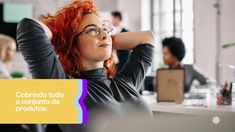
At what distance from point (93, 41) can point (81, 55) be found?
0.13ft

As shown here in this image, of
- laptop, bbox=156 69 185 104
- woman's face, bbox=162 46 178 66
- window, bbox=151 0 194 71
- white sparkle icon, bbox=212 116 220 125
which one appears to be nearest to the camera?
white sparkle icon, bbox=212 116 220 125

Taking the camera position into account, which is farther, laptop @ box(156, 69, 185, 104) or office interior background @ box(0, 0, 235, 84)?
laptop @ box(156, 69, 185, 104)

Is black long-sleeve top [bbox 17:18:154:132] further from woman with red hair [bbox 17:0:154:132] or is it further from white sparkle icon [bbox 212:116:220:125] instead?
white sparkle icon [bbox 212:116:220:125]

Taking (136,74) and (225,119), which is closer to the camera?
(225,119)

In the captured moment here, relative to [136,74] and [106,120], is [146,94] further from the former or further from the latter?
[106,120]

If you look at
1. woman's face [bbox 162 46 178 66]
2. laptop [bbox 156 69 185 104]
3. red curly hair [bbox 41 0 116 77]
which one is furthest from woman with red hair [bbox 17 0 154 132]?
woman's face [bbox 162 46 178 66]

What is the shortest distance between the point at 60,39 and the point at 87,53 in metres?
0.06

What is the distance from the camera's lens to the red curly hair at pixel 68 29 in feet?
2.37

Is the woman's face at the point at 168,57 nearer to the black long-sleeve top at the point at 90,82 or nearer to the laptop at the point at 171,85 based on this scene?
the laptop at the point at 171,85

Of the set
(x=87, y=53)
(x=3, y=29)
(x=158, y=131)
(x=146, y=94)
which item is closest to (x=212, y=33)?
(x=87, y=53)

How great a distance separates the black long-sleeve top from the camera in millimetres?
680

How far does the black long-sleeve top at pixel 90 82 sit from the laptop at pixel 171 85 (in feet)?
2.02

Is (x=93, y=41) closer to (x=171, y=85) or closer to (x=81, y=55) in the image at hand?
(x=81, y=55)

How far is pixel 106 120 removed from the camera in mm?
687
